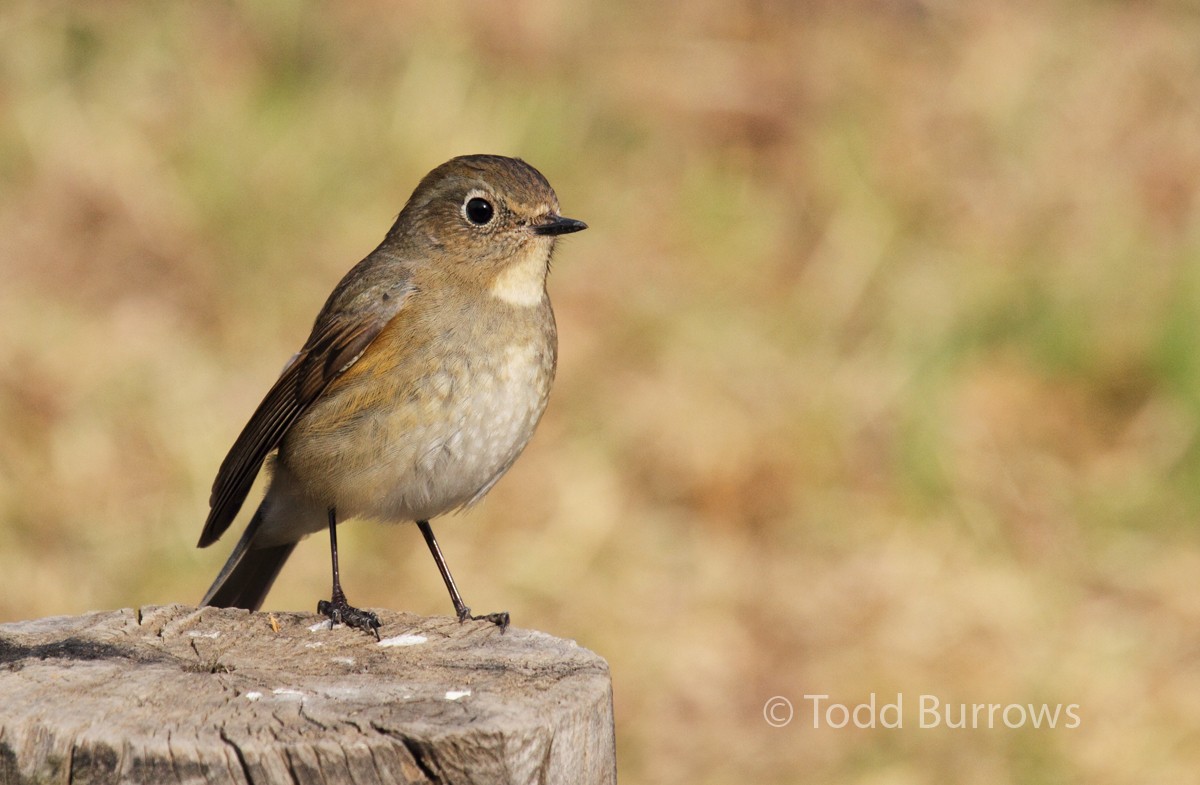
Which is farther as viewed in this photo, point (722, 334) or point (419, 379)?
point (722, 334)

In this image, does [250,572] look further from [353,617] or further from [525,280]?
[353,617]

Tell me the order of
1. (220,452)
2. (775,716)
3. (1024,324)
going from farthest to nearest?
(1024,324)
(220,452)
(775,716)

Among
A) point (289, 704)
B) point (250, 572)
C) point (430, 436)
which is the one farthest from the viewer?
point (250, 572)

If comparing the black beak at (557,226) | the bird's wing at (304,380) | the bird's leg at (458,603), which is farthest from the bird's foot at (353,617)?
the black beak at (557,226)

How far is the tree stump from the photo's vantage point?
2590 mm

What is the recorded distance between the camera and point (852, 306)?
30.0ft

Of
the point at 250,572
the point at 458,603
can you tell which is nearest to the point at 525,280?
the point at 458,603

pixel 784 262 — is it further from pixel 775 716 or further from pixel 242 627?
pixel 242 627

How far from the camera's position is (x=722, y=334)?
874cm

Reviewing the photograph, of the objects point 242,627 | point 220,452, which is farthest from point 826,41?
point 242,627

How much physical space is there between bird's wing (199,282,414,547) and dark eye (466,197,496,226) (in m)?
0.32

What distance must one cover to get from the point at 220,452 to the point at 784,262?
3783 millimetres

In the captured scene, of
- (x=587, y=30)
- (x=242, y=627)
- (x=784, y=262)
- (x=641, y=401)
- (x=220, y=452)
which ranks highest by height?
(x=587, y=30)

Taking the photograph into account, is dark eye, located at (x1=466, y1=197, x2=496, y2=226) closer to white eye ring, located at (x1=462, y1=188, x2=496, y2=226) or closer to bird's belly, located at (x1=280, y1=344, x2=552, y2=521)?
white eye ring, located at (x1=462, y1=188, x2=496, y2=226)
